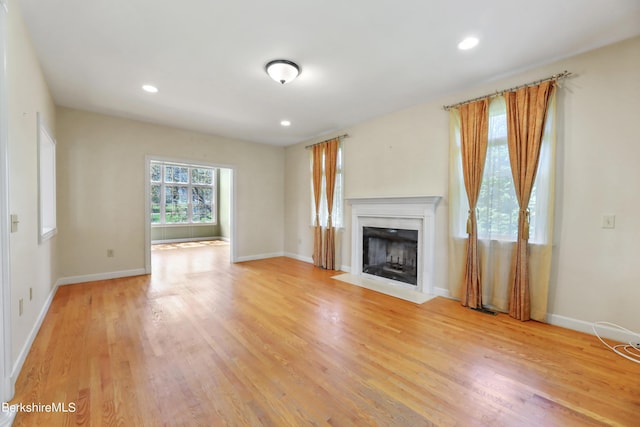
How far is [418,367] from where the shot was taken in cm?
199

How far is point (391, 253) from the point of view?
434 centimetres

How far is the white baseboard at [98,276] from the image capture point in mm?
4031

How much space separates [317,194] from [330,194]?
41 cm

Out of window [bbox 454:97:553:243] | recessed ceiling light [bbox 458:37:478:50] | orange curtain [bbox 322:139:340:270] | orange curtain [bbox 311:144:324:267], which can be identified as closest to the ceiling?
recessed ceiling light [bbox 458:37:478:50]

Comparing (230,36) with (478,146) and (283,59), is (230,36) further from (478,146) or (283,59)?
(478,146)

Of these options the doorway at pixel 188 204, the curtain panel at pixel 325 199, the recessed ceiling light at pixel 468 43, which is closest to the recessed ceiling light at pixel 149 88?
the curtain panel at pixel 325 199

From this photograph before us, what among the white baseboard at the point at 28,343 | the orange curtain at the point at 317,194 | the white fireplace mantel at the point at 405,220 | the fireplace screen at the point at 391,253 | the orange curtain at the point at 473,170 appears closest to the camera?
the white baseboard at the point at 28,343

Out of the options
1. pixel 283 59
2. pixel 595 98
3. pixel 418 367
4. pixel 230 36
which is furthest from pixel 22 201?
pixel 595 98

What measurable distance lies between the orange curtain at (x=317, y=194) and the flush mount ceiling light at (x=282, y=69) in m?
2.59

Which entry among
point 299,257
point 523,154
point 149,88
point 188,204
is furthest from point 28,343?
point 188,204

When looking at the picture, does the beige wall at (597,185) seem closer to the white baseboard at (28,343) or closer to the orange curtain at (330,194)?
the orange curtain at (330,194)

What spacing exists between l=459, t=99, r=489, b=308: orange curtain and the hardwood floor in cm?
29

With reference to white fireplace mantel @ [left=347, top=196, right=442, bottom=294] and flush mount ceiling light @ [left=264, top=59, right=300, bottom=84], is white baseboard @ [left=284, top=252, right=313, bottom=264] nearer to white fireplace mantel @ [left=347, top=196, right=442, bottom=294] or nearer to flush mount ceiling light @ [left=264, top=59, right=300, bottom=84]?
white fireplace mantel @ [left=347, top=196, right=442, bottom=294]

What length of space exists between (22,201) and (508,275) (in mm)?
4571
